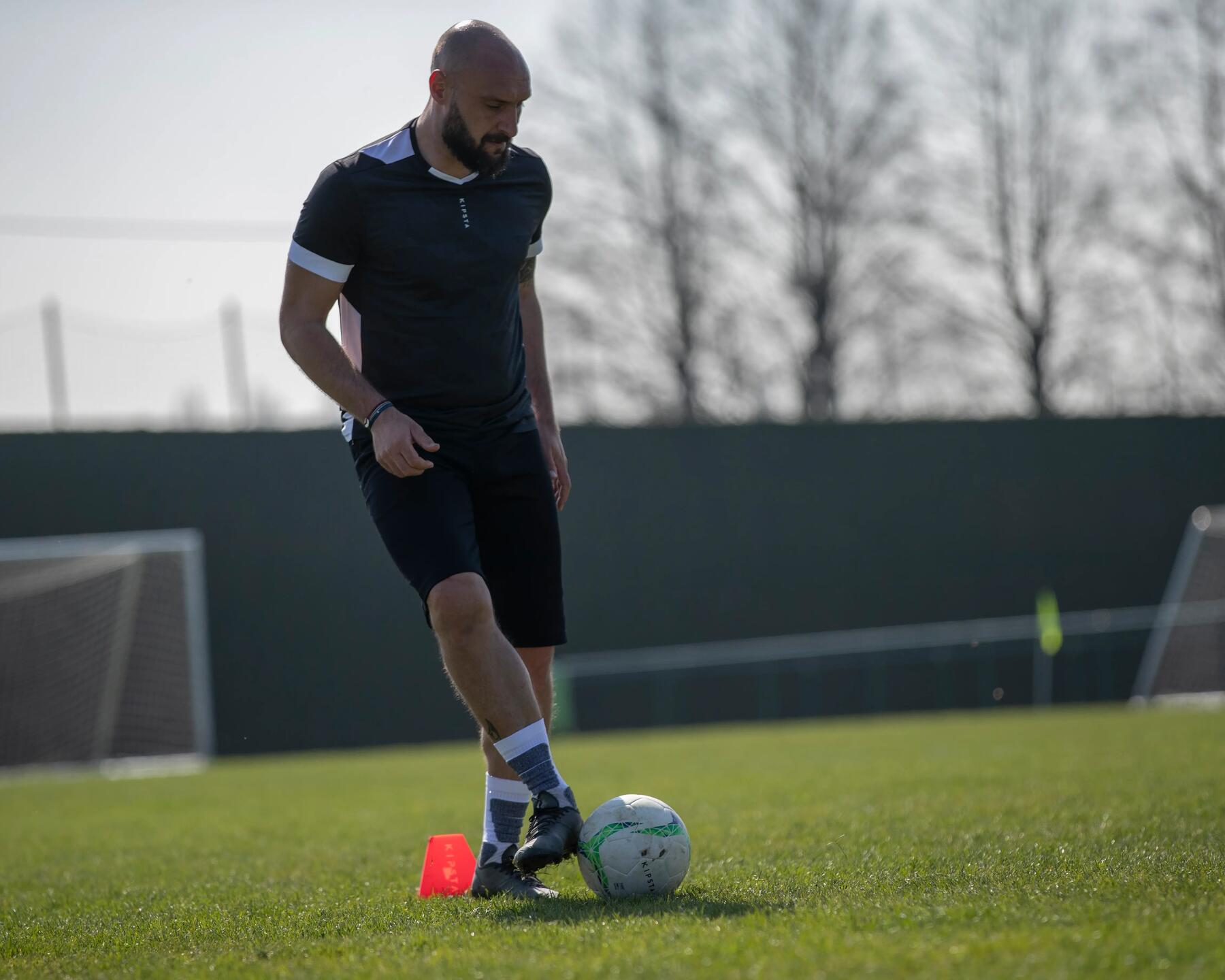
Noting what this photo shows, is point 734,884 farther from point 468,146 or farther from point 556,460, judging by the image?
point 468,146

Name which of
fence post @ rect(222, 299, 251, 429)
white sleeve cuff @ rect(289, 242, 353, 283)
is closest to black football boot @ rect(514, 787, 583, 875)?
white sleeve cuff @ rect(289, 242, 353, 283)

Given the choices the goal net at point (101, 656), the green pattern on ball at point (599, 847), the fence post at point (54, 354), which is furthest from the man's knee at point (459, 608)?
the fence post at point (54, 354)

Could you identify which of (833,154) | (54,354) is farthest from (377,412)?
(833,154)

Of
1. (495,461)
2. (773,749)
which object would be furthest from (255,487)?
(495,461)

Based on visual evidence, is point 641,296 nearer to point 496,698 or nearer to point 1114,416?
point 1114,416

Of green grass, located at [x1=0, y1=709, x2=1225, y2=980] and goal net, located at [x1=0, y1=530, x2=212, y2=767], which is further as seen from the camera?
goal net, located at [x1=0, y1=530, x2=212, y2=767]

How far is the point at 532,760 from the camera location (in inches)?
131

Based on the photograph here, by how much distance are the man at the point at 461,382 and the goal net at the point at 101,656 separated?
1137 cm

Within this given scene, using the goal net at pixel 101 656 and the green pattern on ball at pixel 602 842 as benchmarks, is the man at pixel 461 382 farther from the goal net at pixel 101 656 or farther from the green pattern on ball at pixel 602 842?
Answer: the goal net at pixel 101 656

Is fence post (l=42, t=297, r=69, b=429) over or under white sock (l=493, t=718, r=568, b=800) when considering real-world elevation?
over

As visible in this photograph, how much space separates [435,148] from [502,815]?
64.9 inches

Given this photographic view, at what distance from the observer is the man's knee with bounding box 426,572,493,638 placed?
10.7ft

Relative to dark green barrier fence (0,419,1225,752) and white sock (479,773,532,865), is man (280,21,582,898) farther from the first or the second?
dark green barrier fence (0,419,1225,752)

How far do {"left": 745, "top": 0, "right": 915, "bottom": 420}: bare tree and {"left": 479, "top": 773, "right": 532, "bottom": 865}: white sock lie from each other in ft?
70.9
